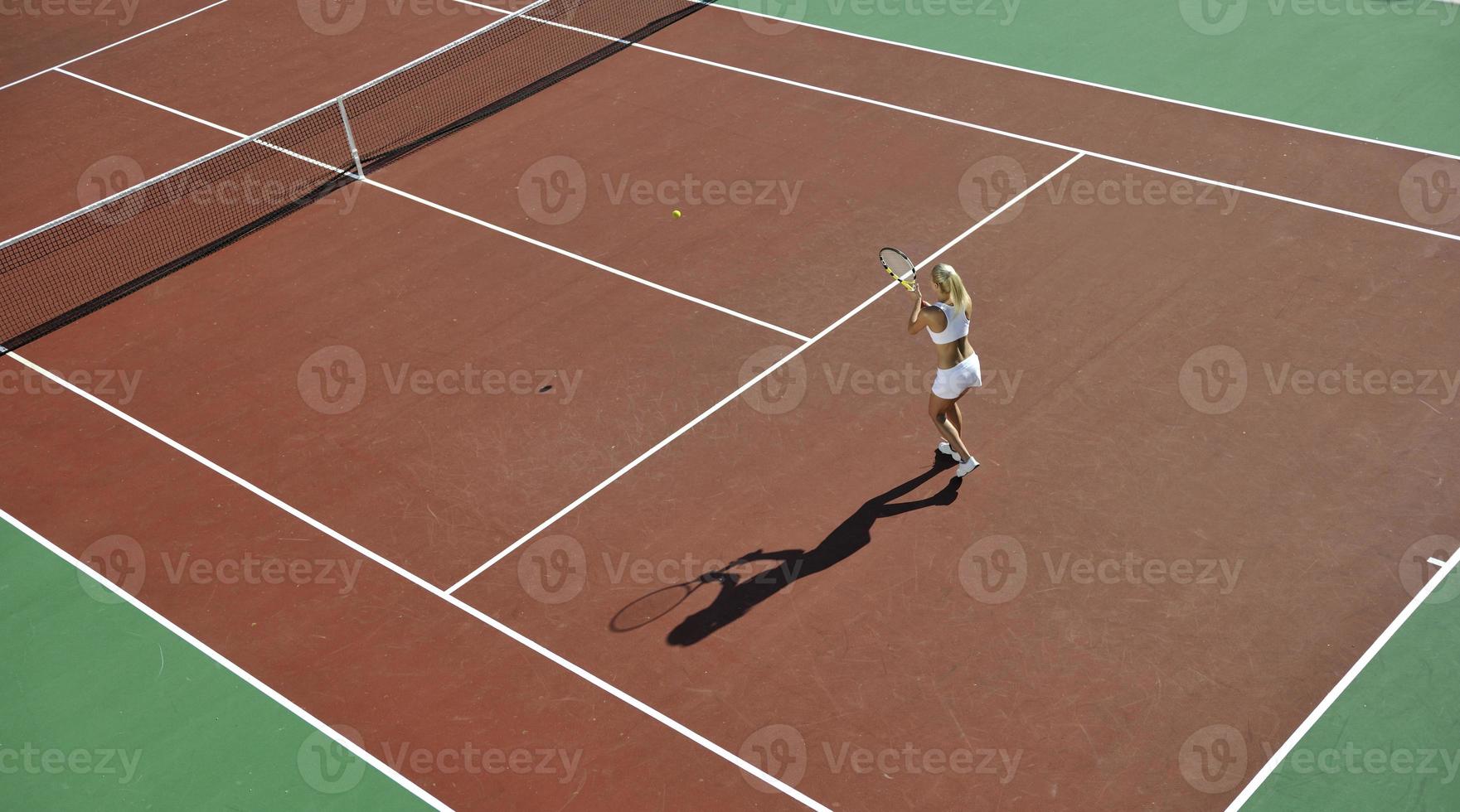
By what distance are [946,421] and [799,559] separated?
1819mm

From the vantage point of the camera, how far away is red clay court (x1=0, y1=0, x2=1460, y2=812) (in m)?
10.8

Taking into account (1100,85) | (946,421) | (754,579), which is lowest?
(754,579)

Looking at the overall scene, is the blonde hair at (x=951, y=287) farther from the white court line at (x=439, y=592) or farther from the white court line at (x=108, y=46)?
the white court line at (x=108, y=46)

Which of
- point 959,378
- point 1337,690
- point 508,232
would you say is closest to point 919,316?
point 959,378

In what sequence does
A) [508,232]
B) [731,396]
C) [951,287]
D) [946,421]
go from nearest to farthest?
[951,287], [946,421], [731,396], [508,232]

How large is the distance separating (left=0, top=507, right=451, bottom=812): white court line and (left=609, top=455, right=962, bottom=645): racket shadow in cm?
210

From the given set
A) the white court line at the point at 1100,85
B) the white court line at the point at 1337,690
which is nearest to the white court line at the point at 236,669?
the white court line at the point at 1337,690

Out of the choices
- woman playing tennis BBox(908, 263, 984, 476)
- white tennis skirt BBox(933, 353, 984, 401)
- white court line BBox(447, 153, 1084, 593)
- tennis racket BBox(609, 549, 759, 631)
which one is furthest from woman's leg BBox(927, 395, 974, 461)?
white court line BBox(447, 153, 1084, 593)

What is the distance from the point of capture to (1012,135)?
17.9 m

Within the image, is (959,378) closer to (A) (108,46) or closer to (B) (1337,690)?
(B) (1337,690)

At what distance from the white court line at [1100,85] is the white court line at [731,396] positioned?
1.97m

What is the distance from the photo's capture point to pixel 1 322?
16219 millimetres

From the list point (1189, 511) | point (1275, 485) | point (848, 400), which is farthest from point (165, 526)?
point (1275, 485)

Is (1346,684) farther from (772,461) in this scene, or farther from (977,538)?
(772,461)
